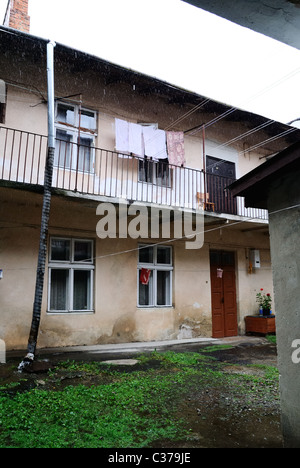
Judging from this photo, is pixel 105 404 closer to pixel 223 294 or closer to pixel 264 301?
pixel 223 294

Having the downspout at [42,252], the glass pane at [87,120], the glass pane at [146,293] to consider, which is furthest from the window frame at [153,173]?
the downspout at [42,252]

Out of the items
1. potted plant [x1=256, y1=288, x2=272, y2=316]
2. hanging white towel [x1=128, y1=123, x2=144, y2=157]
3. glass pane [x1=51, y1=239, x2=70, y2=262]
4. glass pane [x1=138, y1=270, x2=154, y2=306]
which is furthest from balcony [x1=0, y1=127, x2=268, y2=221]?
potted plant [x1=256, y1=288, x2=272, y2=316]

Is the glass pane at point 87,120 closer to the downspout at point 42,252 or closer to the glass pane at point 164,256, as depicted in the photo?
the downspout at point 42,252

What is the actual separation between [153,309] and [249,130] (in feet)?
22.4

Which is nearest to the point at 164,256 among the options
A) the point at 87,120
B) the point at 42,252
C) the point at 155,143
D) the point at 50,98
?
the point at 155,143

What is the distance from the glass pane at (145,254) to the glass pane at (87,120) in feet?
11.5

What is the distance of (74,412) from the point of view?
3.72 metres

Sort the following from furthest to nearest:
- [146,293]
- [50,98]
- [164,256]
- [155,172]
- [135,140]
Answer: [164,256] → [155,172] → [146,293] → [135,140] → [50,98]

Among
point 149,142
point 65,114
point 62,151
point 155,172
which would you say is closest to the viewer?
point 62,151

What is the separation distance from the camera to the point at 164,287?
9680 millimetres

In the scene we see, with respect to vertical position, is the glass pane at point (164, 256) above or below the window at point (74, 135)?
below

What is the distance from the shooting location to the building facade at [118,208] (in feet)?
24.3

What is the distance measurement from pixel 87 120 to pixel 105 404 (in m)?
6.96
